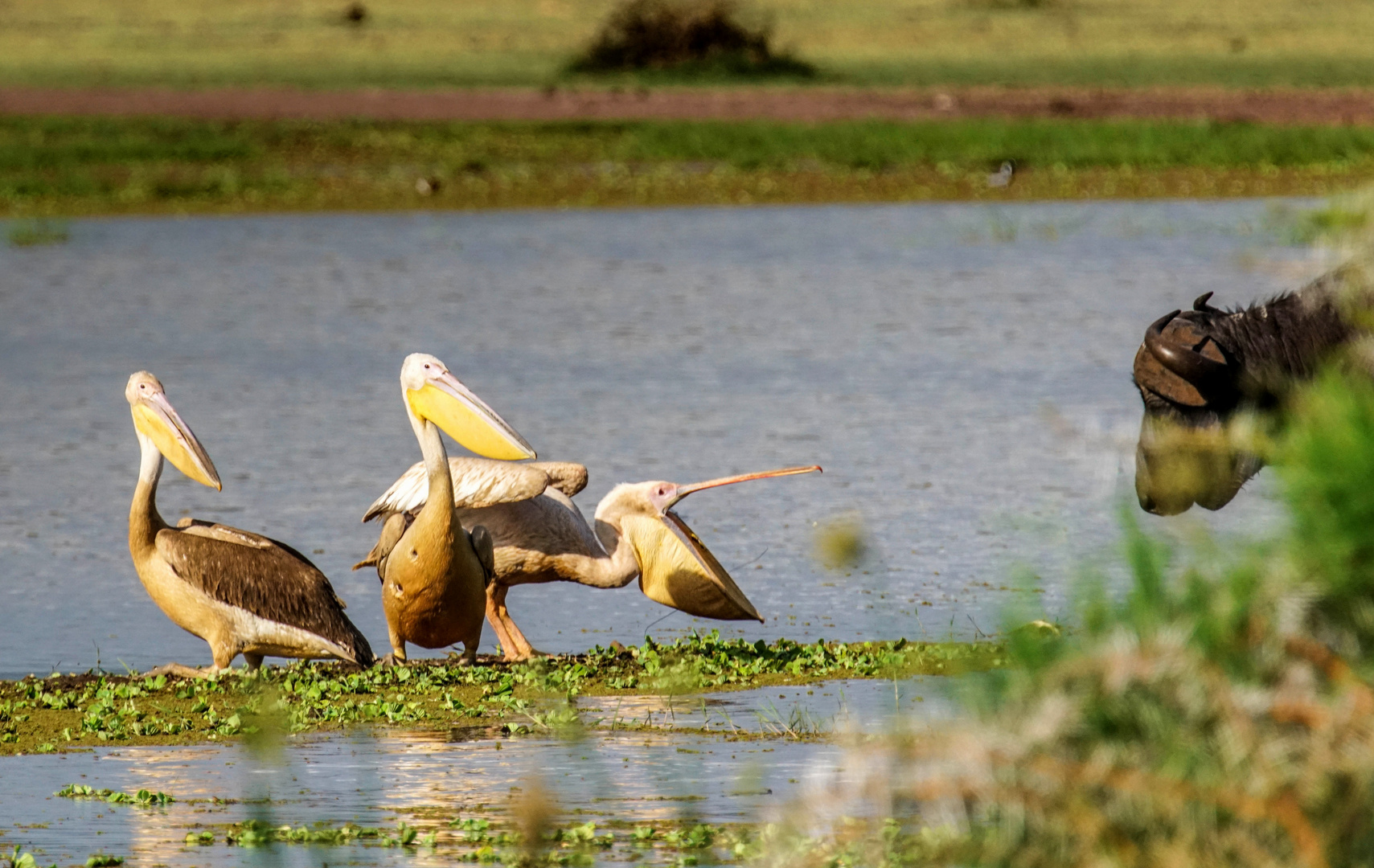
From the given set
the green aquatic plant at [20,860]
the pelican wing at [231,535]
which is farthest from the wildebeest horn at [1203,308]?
the pelican wing at [231,535]

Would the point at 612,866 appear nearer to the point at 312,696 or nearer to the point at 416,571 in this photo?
the point at 312,696

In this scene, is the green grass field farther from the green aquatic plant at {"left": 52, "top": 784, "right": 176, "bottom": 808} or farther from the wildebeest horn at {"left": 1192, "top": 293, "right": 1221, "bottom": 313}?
the wildebeest horn at {"left": 1192, "top": 293, "right": 1221, "bottom": 313}

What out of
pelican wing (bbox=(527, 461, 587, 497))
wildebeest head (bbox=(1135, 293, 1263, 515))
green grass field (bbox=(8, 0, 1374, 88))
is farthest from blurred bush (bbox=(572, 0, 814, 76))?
wildebeest head (bbox=(1135, 293, 1263, 515))

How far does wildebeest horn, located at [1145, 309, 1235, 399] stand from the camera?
4438 millimetres

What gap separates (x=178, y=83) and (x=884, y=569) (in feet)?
94.6

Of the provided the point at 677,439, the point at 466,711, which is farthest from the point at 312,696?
the point at 677,439

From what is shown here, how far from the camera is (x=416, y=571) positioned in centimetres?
741

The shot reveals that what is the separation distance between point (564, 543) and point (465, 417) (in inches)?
21.4

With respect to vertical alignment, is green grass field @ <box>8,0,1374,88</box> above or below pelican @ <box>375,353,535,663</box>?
above

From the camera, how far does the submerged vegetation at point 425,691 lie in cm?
650

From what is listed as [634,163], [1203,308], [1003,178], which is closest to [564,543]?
[1203,308]

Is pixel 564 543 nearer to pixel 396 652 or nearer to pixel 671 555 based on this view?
pixel 671 555

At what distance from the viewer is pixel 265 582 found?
24.5 feet

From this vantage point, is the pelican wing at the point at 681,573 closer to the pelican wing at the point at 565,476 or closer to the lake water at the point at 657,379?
the pelican wing at the point at 565,476
